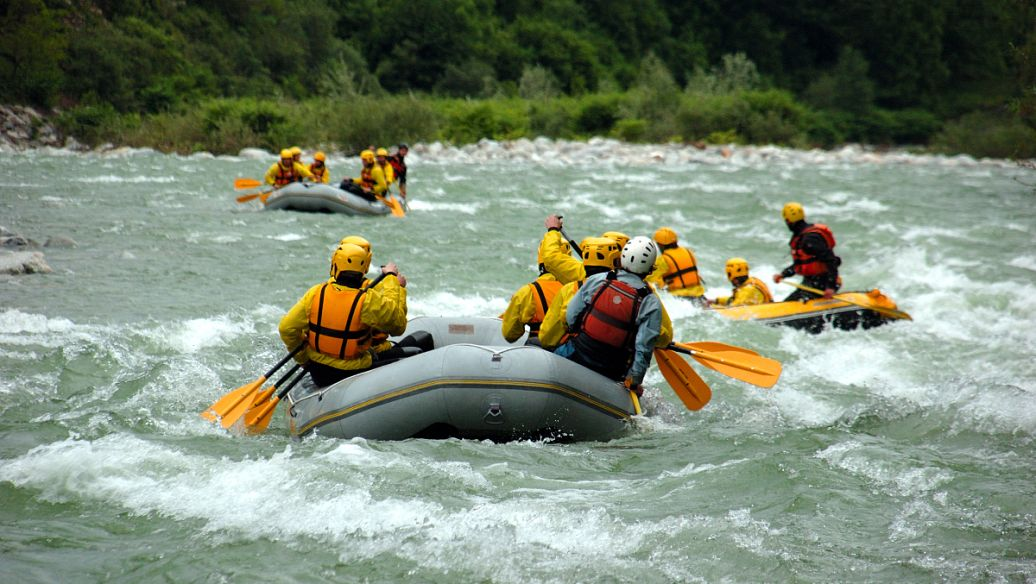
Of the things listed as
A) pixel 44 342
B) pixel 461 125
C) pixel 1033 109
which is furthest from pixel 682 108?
pixel 44 342

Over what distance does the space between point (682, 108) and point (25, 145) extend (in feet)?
62.1

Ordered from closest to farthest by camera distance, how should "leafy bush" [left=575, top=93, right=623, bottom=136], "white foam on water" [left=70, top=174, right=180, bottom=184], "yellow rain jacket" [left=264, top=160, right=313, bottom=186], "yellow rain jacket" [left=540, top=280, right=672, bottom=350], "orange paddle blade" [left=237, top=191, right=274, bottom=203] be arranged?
"yellow rain jacket" [left=540, top=280, right=672, bottom=350], "orange paddle blade" [left=237, top=191, right=274, bottom=203], "yellow rain jacket" [left=264, top=160, right=313, bottom=186], "white foam on water" [left=70, top=174, right=180, bottom=184], "leafy bush" [left=575, top=93, right=623, bottom=136]

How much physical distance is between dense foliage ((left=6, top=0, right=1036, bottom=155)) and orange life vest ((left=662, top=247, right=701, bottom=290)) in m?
3.39

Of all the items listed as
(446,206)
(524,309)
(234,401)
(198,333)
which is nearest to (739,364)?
(524,309)

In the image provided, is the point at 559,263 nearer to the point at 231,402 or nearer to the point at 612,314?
the point at 612,314

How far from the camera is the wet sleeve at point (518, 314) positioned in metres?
6.00

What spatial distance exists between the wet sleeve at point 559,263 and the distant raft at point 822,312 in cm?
358

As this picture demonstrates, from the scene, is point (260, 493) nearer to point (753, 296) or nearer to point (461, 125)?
point (753, 296)

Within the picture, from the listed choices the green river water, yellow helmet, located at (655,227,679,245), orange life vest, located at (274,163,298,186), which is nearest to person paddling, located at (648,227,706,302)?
yellow helmet, located at (655,227,679,245)

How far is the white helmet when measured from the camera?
565cm

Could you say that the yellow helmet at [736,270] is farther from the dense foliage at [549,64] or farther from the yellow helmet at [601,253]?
the yellow helmet at [601,253]

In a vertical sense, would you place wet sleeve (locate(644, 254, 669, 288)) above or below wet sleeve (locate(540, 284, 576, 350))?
below

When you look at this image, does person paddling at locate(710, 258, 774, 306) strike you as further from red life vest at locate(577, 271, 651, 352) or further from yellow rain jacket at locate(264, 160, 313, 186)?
yellow rain jacket at locate(264, 160, 313, 186)

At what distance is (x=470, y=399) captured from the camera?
5.33m
